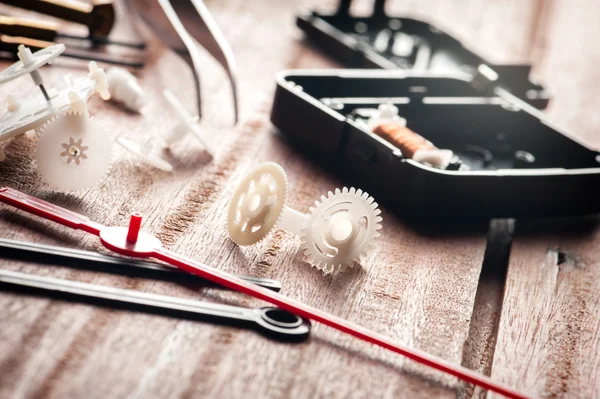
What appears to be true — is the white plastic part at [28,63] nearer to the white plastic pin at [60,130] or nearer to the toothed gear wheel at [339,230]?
the white plastic pin at [60,130]

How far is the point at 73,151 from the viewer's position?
88 centimetres

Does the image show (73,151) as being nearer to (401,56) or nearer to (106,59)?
(106,59)

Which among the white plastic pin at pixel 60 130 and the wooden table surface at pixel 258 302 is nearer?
the wooden table surface at pixel 258 302

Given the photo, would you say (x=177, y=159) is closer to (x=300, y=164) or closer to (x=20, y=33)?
(x=300, y=164)

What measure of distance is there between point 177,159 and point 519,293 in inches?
19.0

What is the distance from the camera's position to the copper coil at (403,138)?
96 cm

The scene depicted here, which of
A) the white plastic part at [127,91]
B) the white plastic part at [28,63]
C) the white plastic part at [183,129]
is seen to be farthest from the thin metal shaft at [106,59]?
the white plastic part at [28,63]

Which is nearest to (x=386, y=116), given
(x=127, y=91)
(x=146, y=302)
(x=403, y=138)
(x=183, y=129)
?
(x=403, y=138)

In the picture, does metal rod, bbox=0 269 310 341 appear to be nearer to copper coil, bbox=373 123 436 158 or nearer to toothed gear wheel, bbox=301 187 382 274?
toothed gear wheel, bbox=301 187 382 274

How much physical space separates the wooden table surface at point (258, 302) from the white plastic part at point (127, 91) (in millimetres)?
18

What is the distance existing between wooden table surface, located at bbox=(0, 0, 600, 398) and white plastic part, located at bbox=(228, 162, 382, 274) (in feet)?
0.07

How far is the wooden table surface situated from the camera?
2.13 ft

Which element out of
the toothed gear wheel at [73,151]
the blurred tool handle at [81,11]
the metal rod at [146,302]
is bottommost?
the metal rod at [146,302]

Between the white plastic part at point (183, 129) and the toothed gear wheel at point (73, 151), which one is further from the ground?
the white plastic part at point (183, 129)
